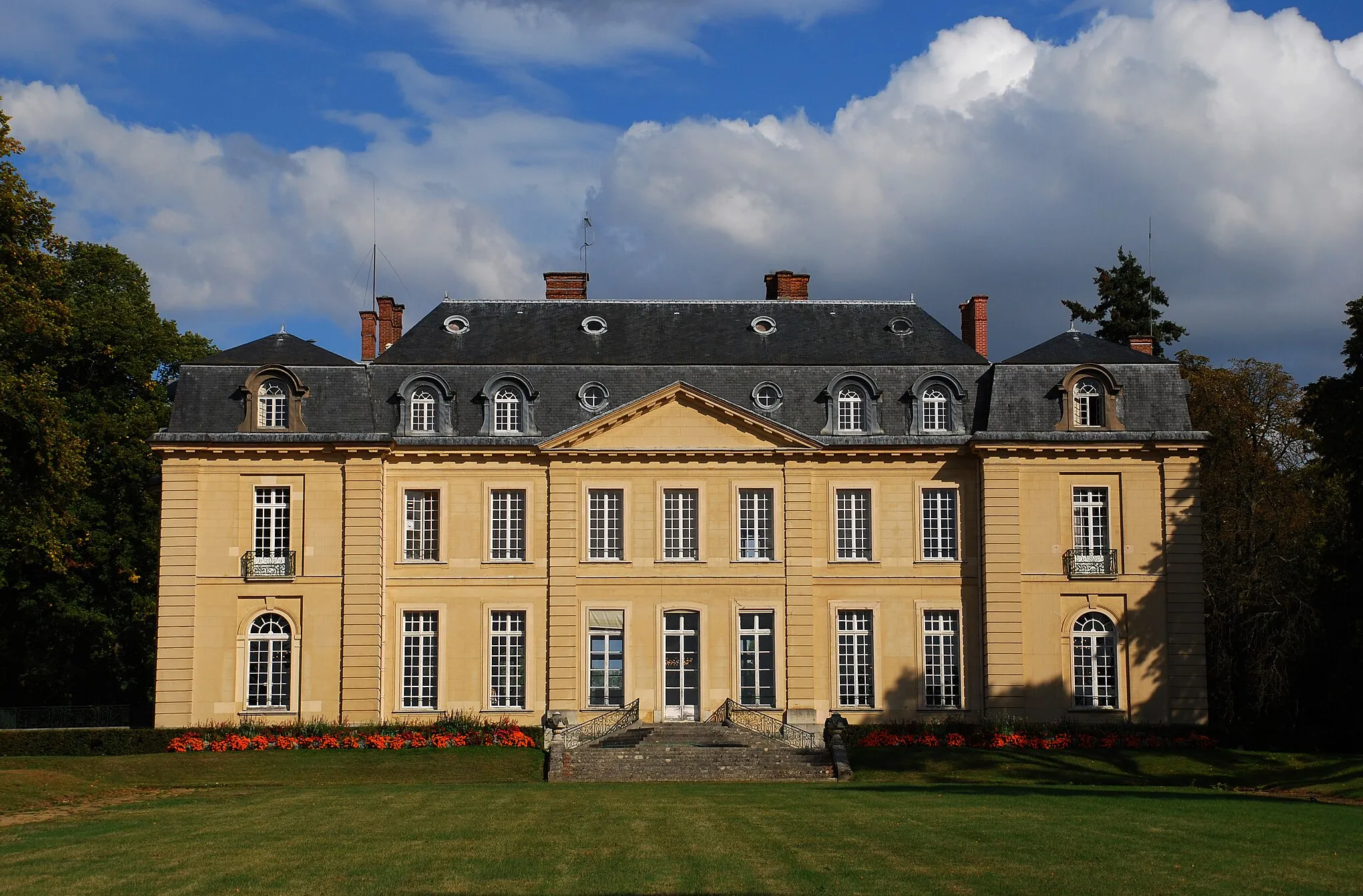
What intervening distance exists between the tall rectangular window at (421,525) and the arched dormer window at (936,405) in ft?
37.6

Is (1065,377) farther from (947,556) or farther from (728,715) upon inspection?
(728,715)

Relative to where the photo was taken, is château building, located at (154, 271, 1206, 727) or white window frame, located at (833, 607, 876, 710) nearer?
château building, located at (154, 271, 1206, 727)

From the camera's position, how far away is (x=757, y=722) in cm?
3466

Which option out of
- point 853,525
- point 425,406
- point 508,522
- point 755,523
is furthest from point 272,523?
point 853,525

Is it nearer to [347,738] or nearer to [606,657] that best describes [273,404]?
[347,738]

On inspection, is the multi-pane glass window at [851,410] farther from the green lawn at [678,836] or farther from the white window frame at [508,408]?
the green lawn at [678,836]

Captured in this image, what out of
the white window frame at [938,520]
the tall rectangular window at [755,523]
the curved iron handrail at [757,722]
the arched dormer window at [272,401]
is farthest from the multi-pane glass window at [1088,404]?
the arched dormer window at [272,401]

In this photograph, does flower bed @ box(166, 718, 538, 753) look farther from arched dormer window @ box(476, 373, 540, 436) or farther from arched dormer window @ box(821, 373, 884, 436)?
arched dormer window @ box(821, 373, 884, 436)

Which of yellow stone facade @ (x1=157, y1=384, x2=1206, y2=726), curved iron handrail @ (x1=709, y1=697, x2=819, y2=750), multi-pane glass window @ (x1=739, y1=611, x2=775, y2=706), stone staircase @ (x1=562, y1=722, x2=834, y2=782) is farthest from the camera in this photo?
multi-pane glass window @ (x1=739, y1=611, x2=775, y2=706)

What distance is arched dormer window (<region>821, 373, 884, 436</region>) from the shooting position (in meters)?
36.1

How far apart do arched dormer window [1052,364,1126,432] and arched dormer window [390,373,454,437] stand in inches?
562

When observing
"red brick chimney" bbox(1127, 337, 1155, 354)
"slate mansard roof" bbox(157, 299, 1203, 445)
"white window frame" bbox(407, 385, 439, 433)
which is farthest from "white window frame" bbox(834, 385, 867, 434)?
"white window frame" bbox(407, 385, 439, 433)

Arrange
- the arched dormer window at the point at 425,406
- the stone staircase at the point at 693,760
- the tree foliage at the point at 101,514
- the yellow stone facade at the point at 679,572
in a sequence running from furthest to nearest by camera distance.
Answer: the tree foliage at the point at 101,514 → the arched dormer window at the point at 425,406 → the yellow stone facade at the point at 679,572 → the stone staircase at the point at 693,760

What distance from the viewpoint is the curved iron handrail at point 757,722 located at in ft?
110
